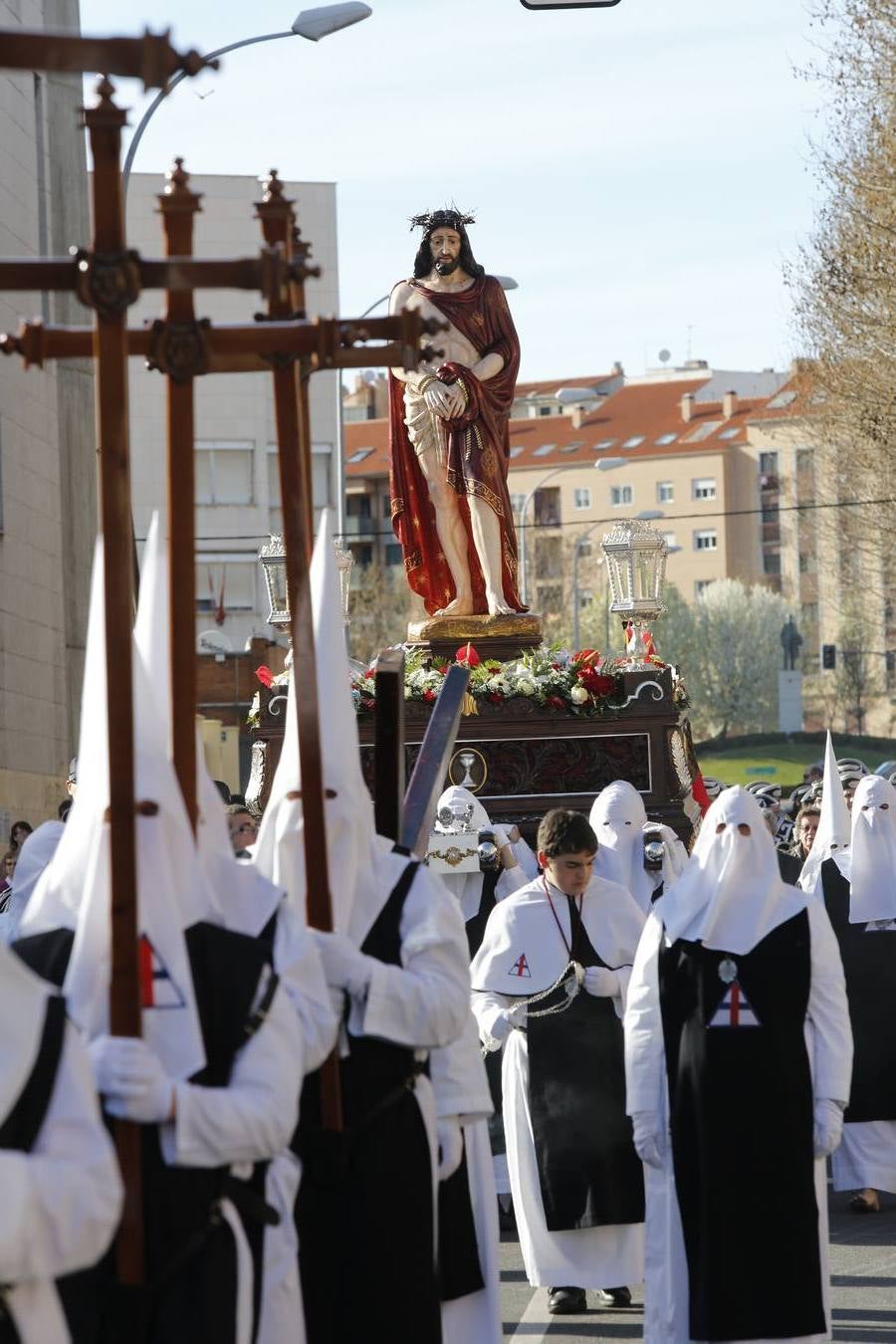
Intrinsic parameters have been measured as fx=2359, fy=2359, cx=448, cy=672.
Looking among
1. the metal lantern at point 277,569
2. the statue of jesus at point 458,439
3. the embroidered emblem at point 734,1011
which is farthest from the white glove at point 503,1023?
the statue of jesus at point 458,439

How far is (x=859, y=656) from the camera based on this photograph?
89.1 meters

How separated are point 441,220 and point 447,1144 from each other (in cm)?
986

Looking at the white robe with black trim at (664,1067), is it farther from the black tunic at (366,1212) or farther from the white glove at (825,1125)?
the black tunic at (366,1212)

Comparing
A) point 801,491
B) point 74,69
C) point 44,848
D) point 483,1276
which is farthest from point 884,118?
point 801,491

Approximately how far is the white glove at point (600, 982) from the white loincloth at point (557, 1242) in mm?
381

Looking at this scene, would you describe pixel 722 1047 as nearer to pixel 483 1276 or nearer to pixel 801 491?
pixel 483 1276

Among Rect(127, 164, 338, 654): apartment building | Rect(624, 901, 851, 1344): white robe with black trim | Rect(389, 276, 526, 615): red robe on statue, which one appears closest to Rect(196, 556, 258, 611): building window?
Rect(127, 164, 338, 654): apartment building

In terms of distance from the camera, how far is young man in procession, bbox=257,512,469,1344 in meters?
5.69

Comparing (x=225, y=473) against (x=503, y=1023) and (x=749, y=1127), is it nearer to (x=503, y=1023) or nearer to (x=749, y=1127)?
(x=503, y=1023)

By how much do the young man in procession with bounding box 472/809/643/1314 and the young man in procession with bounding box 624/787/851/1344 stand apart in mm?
1467

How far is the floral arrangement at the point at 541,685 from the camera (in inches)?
565

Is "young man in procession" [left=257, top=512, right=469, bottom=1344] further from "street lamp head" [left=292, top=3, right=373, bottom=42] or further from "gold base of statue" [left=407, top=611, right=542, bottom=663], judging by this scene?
"street lamp head" [left=292, top=3, right=373, bottom=42]

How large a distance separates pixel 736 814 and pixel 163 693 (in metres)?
2.46

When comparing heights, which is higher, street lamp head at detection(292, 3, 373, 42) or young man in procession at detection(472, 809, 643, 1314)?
street lamp head at detection(292, 3, 373, 42)
